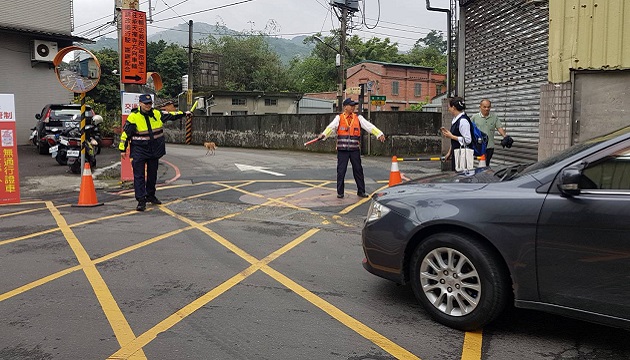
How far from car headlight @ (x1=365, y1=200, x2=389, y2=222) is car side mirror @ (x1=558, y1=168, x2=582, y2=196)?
1.32m

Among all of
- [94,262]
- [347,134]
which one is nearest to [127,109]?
[347,134]

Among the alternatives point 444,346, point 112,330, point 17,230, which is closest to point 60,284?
point 112,330

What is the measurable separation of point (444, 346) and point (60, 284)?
11.2 feet

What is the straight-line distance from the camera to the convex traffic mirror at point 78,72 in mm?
9680

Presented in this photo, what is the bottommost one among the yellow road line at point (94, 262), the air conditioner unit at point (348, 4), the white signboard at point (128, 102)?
the yellow road line at point (94, 262)

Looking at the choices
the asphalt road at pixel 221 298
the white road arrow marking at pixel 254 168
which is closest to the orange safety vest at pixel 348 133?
the asphalt road at pixel 221 298

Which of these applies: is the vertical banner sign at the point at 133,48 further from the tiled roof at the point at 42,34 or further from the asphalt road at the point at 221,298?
the tiled roof at the point at 42,34

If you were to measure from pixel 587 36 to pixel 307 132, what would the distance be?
14.9m

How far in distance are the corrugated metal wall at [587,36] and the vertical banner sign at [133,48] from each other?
27.3 ft

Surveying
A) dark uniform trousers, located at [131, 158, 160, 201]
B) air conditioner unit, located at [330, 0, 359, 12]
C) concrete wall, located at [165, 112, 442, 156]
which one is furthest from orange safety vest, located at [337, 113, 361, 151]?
air conditioner unit, located at [330, 0, 359, 12]

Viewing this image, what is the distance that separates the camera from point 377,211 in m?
4.27

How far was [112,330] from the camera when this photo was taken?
12.3 feet

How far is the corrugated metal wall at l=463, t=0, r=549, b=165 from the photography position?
10.2 m

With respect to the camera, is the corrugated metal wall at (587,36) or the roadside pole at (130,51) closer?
the corrugated metal wall at (587,36)
